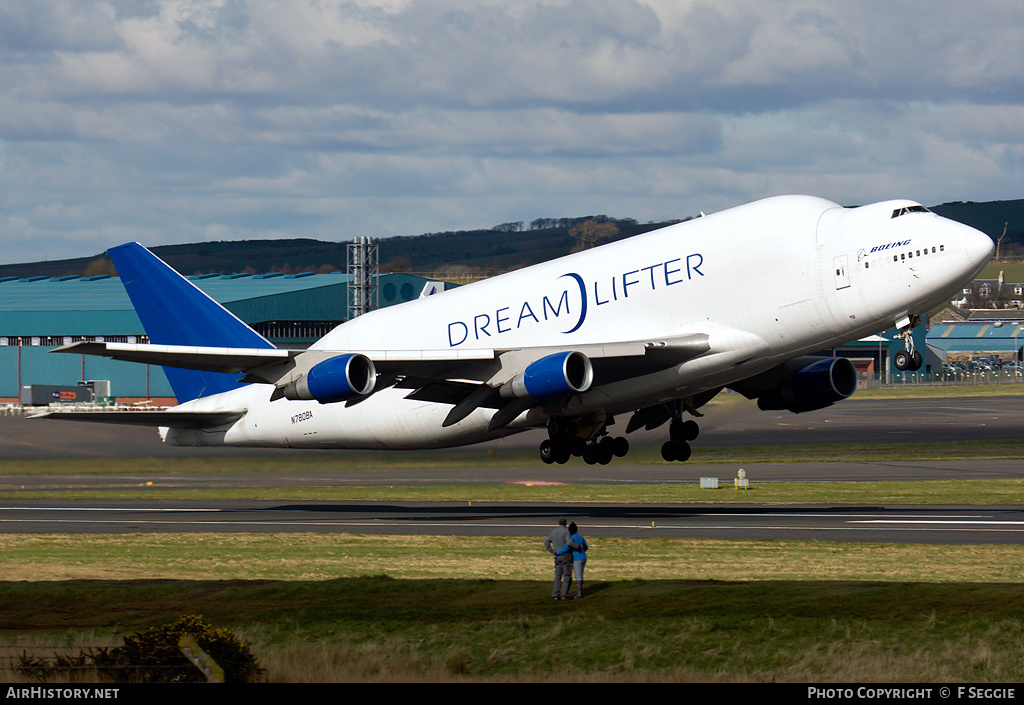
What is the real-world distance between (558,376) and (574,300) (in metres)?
3.86

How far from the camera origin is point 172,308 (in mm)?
45750

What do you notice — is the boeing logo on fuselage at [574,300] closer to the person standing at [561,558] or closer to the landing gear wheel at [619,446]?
the landing gear wheel at [619,446]

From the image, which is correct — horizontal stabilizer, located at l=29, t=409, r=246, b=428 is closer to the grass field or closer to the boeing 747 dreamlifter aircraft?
the boeing 747 dreamlifter aircraft

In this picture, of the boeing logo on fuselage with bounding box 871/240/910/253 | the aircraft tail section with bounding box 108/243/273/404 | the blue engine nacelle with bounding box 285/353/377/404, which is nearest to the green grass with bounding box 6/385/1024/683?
the blue engine nacelle with bounding box 285/353/377/404

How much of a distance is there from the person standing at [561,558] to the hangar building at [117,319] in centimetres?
6412

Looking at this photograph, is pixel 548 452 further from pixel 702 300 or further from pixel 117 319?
pixel 117 319

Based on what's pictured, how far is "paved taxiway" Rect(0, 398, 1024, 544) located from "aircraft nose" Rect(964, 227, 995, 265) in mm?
13335

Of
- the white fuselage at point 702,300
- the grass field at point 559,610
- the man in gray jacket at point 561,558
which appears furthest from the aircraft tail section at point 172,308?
the man in gray jacket at point 561,558

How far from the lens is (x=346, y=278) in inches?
4621

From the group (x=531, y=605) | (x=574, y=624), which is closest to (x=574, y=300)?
(x=531, y=605)

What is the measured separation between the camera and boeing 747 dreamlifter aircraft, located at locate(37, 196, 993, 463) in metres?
33.0

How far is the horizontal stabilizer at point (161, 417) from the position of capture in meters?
44.5

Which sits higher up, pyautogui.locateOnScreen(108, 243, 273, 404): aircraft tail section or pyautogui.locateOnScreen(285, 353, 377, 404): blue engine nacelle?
pyautogui.locateOnScreen(108, 243, 273, 404): aircraft tail section

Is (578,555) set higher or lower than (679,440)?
lower
